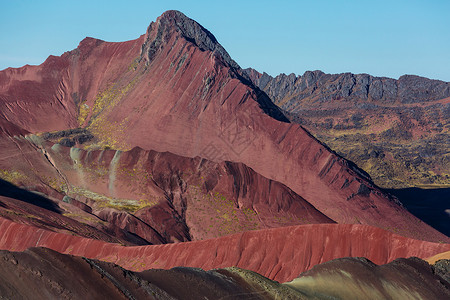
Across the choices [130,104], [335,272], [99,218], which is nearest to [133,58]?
[130,104]

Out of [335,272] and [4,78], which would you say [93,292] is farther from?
[4,78]

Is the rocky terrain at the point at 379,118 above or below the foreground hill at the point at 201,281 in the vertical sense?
above

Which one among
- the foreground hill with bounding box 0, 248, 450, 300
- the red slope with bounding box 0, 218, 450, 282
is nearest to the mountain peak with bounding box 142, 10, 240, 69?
the red slope with bounding box 0, 218, 450, 282

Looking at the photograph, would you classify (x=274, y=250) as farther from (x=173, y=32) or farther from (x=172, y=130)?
(x=173, y=32)

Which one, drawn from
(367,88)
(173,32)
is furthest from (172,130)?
(367,88)

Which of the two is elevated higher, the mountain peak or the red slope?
the mountain peak

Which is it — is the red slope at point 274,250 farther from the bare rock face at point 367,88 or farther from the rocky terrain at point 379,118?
the bare rock face at point 367,88

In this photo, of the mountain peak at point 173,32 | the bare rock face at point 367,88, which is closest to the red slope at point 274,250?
the mountain peak at point 173,32

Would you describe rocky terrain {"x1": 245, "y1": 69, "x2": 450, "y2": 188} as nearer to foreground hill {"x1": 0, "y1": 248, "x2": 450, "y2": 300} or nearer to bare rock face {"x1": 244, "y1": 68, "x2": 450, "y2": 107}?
bare rock face {"x1": 244, "y1": 68, "x2": 450, "y2": 107}
